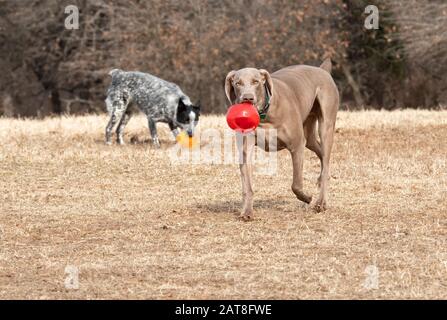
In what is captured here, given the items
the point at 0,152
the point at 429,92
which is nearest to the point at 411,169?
the point at 0,152

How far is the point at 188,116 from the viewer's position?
17078mm

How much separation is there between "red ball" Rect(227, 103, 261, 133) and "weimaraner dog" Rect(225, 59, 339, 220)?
144mm

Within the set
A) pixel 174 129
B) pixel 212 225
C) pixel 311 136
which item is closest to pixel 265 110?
pixel 212 225

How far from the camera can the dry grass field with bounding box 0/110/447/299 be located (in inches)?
303

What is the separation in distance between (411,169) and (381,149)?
A: 2.18m

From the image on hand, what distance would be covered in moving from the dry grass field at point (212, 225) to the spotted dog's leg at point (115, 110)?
0.42 meters

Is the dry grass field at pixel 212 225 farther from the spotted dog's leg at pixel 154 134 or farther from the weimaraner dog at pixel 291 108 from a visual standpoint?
the weimaraner dog at pixel 291 108

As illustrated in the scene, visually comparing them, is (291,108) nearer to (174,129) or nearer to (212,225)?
(212,225)

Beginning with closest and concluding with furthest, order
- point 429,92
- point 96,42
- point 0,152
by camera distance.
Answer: point 0,152
point 429,92
point 96,42

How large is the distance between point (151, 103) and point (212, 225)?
7.42 meters

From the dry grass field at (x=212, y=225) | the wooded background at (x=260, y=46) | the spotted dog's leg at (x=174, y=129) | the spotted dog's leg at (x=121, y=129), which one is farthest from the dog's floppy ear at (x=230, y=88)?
the wooded background at (x=260, y=46)

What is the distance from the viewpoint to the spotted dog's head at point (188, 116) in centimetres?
1702

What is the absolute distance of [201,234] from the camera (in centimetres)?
984

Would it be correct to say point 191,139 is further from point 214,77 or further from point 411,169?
point 214,77
